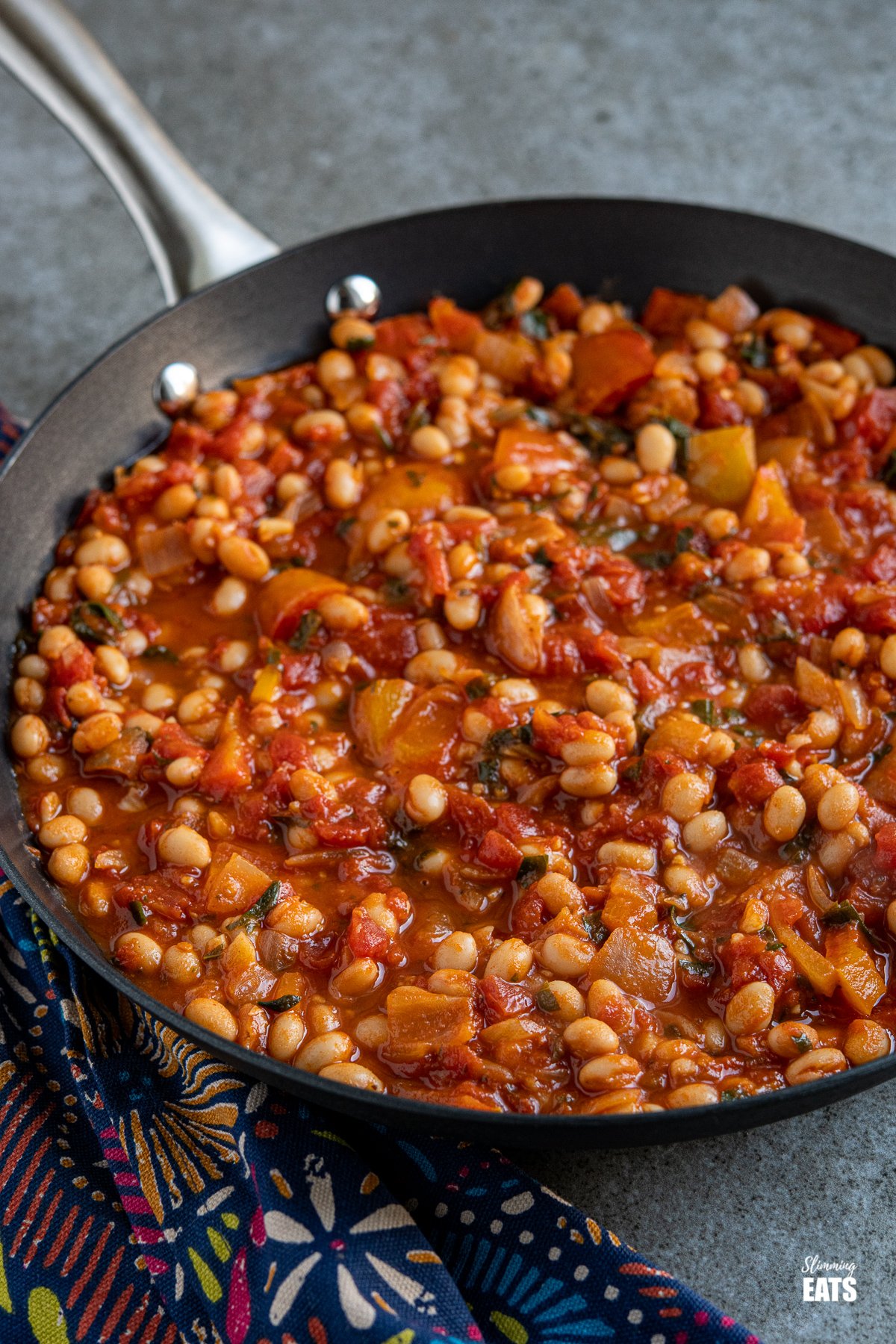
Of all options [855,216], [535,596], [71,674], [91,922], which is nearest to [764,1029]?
[535,596]

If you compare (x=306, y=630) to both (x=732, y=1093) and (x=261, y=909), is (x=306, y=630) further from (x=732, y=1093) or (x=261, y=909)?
(x=732, y=1093)

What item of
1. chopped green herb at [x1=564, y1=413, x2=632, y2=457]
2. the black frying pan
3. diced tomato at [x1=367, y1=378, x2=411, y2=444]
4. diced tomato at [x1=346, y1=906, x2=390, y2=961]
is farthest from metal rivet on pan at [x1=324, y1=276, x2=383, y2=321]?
diced tomato at [x1=346, y1=906, x2=390, y2=961]

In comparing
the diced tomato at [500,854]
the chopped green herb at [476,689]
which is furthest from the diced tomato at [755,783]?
the chopped green herb at [476,689]

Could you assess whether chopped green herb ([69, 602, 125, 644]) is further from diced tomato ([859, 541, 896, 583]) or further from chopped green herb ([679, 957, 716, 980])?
diced tomato ([859, 541, 896, 583])

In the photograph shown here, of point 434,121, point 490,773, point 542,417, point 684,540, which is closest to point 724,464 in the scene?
point 684,540

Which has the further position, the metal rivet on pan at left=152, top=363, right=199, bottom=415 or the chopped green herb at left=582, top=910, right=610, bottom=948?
the metal rivet on pan at left=152, top=363, right=199, bottom=415

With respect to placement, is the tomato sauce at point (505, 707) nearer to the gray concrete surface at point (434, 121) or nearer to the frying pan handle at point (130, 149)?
the frying pan handle at point (130, 149)

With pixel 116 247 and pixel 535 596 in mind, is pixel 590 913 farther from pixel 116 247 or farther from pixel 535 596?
pixel 116 247
